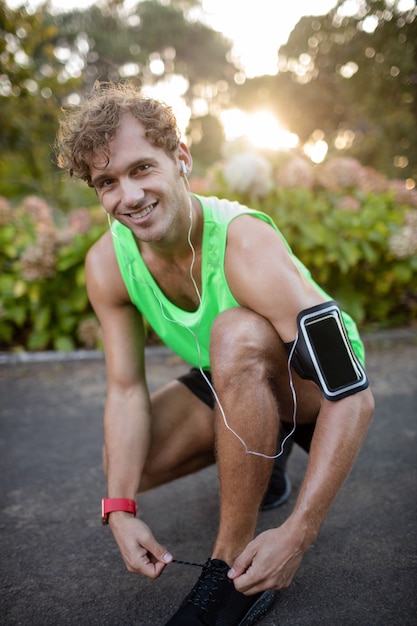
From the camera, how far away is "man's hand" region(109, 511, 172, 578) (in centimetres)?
147

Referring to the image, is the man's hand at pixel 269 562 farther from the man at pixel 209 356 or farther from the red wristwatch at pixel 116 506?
the red wristwatch at pixel 116 506

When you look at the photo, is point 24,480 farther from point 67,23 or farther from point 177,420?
point 67,23

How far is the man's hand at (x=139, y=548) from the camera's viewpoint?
147cm

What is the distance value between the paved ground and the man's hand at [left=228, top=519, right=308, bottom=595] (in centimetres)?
24

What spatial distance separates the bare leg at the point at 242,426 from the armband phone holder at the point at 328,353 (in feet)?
0.43

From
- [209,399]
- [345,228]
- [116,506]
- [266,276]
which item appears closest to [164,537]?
[116,506]

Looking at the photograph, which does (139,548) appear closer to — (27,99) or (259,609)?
(259,609)

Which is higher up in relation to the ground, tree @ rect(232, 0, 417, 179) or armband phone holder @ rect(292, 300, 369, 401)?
tree @ rect(232, 0, 417, 179)

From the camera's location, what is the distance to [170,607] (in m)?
1.56

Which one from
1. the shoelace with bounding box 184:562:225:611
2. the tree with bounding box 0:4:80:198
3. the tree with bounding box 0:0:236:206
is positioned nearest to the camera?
the shoelace with bounding box 184:562:225:611

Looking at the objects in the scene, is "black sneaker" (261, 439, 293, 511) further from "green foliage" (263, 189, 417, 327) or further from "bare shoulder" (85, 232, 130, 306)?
"green foliage" (263, 189, 417, 327)

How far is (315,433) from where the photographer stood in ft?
4.80

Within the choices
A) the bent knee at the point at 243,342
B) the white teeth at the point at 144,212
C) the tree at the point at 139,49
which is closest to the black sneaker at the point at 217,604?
the bent knee at the point at 243,342

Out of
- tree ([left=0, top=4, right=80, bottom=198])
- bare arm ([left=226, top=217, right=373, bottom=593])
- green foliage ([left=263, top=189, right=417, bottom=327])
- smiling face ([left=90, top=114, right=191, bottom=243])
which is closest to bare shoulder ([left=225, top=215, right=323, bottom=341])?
bare arm ([left=226, top=217, right=373, bottom=593])
